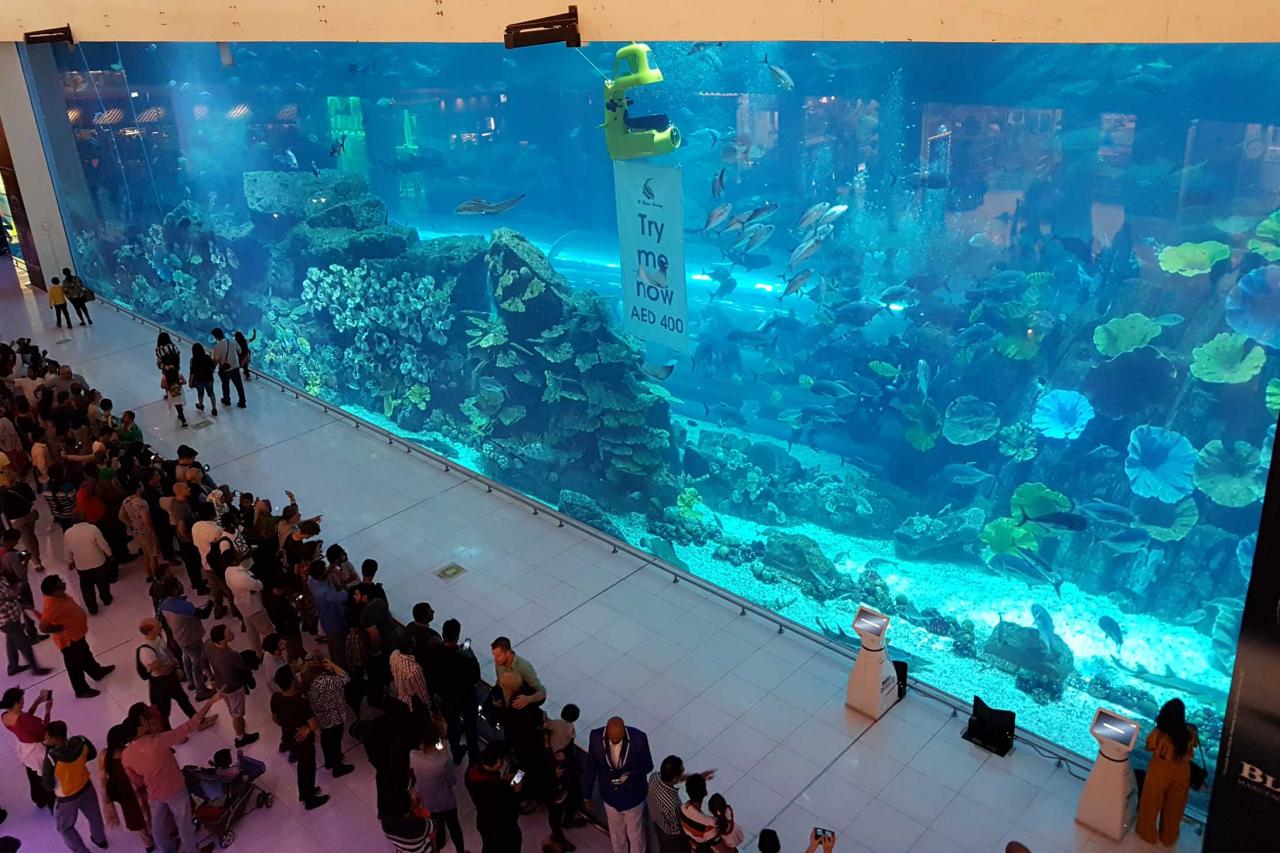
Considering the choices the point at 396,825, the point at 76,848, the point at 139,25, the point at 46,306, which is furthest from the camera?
the point at 46,306

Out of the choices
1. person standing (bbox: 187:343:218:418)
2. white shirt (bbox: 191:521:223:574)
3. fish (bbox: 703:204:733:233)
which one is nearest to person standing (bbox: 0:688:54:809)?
white shirt (bbox: 191:521:223:574)

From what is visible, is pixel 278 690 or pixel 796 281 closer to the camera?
pixel 278 690

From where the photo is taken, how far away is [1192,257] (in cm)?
514

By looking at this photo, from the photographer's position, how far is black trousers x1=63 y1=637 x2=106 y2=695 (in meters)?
6.91

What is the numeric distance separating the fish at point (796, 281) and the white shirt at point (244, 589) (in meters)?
4.44

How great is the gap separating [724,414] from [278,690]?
3.93 metres

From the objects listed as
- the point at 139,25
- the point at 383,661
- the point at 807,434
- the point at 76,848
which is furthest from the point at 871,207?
the point at 139,25

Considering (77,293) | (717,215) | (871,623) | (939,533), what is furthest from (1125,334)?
(77,293)

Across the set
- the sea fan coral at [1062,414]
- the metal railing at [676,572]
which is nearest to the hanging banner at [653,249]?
the metal railing at [676,572]

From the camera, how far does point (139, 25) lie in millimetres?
11930

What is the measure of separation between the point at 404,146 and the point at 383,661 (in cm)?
589

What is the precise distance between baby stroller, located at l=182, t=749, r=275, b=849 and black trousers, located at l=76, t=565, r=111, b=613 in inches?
113

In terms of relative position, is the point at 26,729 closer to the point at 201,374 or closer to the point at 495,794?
the point at 495,794

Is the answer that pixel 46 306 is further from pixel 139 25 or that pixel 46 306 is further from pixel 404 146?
pixel 404 146
